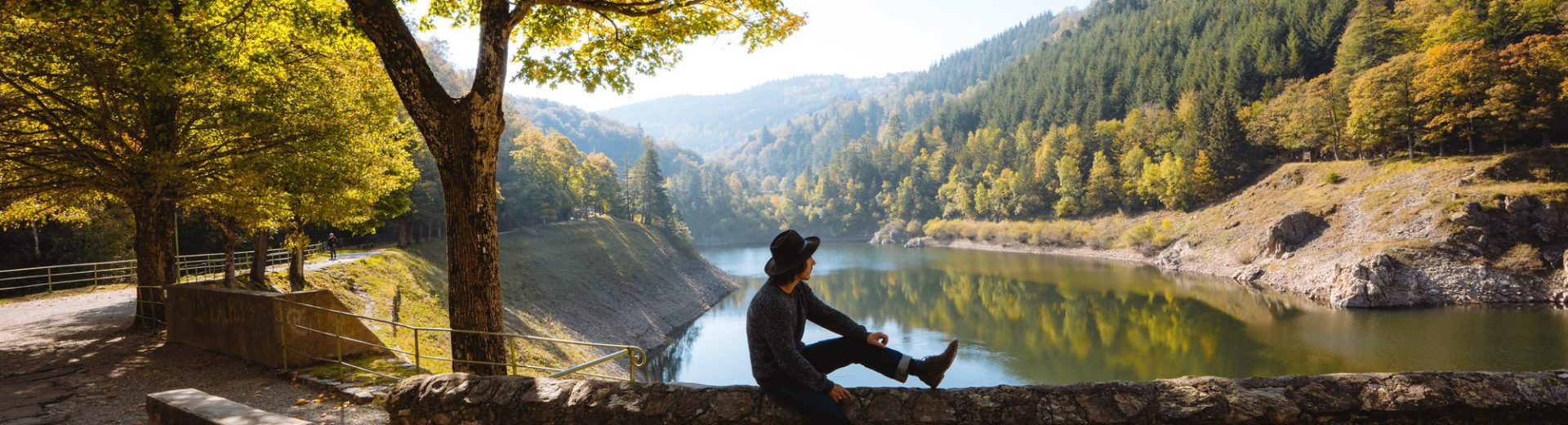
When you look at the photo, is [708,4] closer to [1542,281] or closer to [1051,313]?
[1051,313]

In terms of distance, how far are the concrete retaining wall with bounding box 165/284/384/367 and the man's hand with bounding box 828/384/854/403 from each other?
8.26 meters

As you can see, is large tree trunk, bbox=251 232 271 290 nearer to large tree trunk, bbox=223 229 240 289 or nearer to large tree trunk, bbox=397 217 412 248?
large tree trunk, bbox=223 229 240 289

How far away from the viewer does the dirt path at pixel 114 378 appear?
7.68 metres

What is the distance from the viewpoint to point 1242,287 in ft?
137

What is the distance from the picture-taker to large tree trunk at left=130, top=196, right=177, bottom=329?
1290cm

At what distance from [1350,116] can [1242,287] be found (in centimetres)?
2143

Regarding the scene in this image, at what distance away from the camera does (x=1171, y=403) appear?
136 inches

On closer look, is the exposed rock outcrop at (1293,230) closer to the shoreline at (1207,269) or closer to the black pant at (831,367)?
the shoreline at (1207,269)

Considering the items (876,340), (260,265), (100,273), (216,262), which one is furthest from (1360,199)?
(100,273)

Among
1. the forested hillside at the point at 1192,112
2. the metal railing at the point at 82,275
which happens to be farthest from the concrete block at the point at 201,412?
the forested hillside at the point at 1192,112

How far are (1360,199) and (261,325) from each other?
53.2 metres

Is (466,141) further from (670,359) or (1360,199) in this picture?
(1360,199)

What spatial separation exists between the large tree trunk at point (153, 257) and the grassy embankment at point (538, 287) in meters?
3.89

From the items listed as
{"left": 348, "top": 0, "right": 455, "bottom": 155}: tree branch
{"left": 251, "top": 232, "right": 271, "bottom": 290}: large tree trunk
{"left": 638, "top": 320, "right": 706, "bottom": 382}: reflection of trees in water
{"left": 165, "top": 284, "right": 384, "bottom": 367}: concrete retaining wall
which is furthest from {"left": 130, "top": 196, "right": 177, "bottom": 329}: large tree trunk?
{"left": 638, "top": 320, "right": 706, "bottom": 382}: reflection of trees in water
